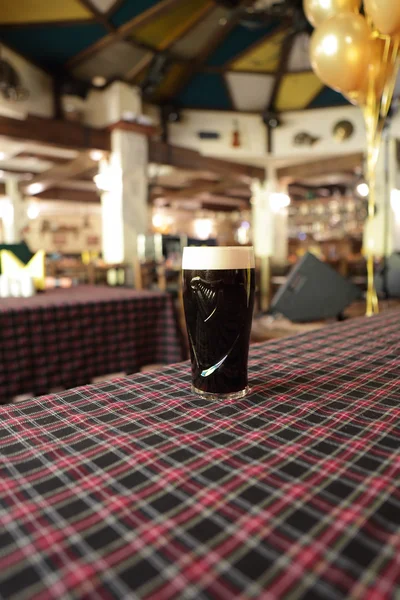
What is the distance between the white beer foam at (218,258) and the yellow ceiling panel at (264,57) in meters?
7.31

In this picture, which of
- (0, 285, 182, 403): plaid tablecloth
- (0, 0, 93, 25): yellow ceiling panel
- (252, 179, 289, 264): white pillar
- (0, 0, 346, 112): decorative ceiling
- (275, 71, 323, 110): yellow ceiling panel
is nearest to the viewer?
(0, 285, 182, 403): plaid tablecloth

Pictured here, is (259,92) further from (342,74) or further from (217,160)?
(342,74)

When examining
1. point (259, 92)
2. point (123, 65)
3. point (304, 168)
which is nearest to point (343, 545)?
point (123, 65)

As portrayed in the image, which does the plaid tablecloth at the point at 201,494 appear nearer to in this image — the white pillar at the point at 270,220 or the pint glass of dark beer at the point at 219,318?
the pint glass of dark beer at the point at 219,318

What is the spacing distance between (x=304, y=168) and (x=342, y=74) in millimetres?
7445

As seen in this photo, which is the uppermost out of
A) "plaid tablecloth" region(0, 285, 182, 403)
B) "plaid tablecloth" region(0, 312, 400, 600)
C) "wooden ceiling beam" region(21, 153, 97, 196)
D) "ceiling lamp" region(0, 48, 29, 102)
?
"ceiling lamp" region(0, 48, 29, 102)

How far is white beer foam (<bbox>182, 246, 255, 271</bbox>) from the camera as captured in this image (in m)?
0.64

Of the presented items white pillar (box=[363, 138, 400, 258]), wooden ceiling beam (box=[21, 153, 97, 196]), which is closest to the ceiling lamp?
wooden ceiling beam (box=[21, 153, 97, 196])

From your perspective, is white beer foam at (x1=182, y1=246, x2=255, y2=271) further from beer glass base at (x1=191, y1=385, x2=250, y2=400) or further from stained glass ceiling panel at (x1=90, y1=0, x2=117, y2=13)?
stained glass ceiling panel at (x1=90, y1=0, x2=117, y2=13)

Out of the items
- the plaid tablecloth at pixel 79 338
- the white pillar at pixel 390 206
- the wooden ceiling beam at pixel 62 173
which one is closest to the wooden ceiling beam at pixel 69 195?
the wooden ceiling beam at pixel 62 173

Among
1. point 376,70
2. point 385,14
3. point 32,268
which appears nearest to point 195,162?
point 376,70

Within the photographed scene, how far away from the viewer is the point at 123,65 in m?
6.69

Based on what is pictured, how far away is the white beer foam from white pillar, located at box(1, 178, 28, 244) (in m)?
10.9

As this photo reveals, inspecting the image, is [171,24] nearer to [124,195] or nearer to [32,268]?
[124,195]
